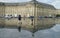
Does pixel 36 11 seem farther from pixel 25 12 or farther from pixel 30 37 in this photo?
pixel 30 37

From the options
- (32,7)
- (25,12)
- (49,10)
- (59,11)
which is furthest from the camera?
(59,11)

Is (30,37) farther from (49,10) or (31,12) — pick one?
(49,10)

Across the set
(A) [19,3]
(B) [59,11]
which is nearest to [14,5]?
(A) [19,3]

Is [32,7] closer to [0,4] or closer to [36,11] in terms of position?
[36,11]

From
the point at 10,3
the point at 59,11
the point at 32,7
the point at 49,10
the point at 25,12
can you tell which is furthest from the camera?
the point at 59,11

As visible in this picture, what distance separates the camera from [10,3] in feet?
460

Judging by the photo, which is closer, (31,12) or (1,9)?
(31,12)

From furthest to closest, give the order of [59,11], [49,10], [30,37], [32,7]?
[59,11] → [49,10] → [32,7] → [30,37]

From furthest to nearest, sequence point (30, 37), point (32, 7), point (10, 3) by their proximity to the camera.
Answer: point (10, 3) → point (32, 7) → point (30, 37)

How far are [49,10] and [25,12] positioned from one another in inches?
986

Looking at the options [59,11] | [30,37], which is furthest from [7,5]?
[30,37]

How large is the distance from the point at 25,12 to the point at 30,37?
114 m

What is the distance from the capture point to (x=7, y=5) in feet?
450

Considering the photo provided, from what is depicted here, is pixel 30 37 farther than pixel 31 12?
No
